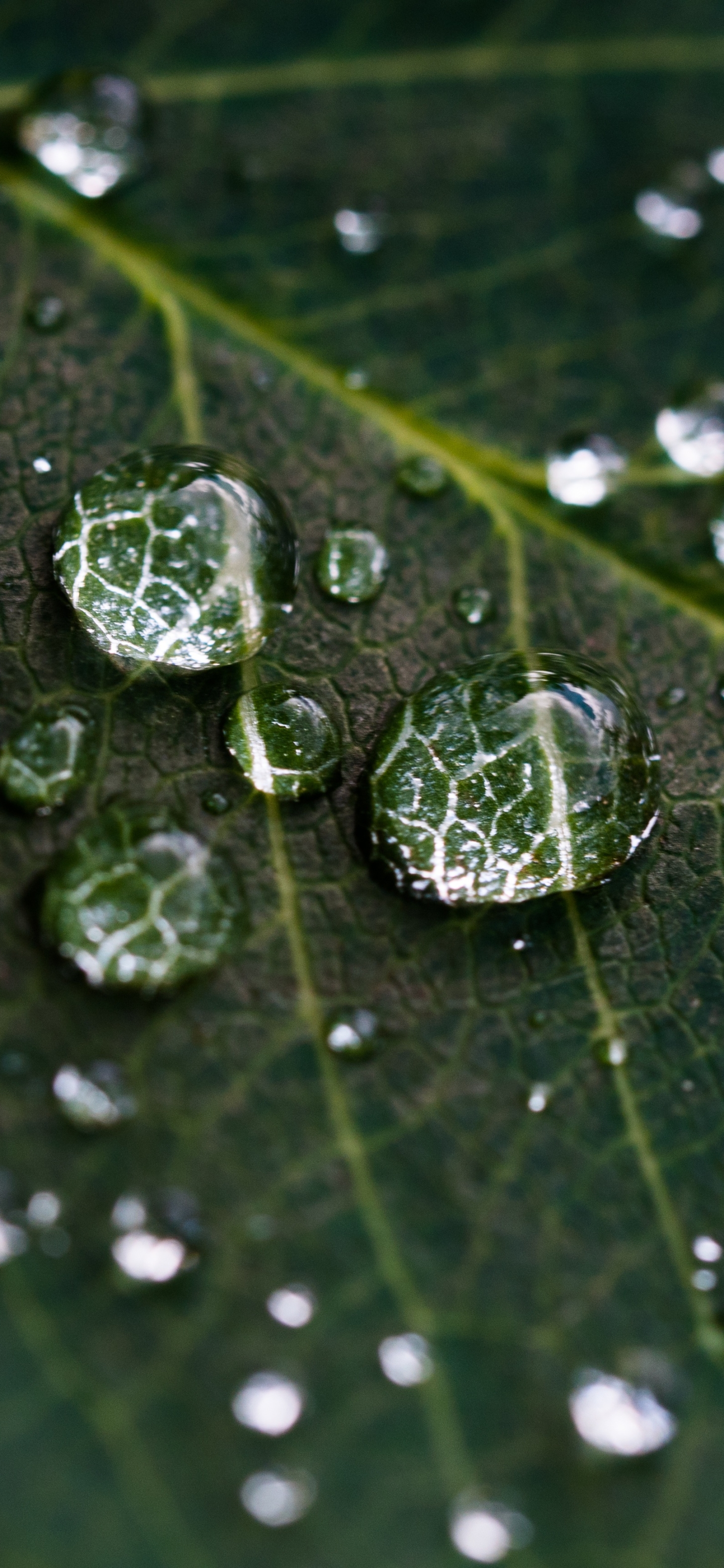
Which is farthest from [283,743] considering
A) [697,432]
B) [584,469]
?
[697,432]

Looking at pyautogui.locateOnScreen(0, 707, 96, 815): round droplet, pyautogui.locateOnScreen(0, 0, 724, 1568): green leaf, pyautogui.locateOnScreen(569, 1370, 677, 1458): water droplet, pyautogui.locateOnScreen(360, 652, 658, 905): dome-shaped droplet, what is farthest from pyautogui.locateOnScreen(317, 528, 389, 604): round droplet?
pyautogui.locateOnScreen(569, 1370, 677, 1458): water droplet

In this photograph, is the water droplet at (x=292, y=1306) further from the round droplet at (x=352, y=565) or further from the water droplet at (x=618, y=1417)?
the round droplet at (x=352, y=565)

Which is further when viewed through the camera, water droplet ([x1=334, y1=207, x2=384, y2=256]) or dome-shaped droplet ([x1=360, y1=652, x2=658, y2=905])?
water droplet ([x1=334, y1=207, x2=384, y2=256])

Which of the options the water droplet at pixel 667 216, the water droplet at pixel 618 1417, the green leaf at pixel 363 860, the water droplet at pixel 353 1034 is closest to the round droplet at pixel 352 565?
the green leaf at pixel 363 860

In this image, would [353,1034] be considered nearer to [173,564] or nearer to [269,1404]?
[269,1404]

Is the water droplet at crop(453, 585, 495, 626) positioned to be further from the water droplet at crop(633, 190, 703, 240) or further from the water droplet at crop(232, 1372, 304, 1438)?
the water droplet at crop(232, 1372, 304, 1438)

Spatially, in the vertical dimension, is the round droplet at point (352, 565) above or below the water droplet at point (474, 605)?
above
